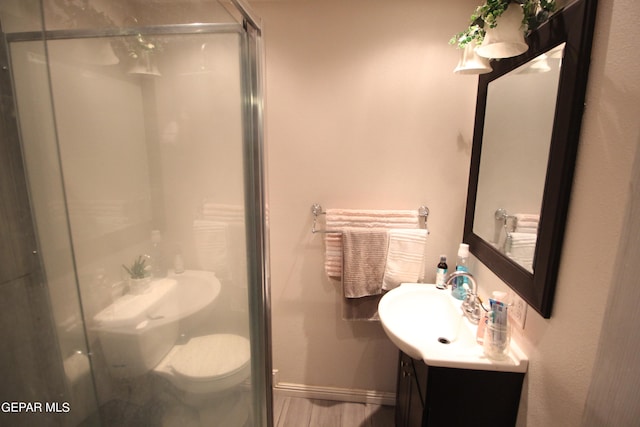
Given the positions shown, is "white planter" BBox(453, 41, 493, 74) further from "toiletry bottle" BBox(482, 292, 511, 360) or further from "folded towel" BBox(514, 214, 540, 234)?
"toiletry bottle" BBox(482, 292, 511, 360)

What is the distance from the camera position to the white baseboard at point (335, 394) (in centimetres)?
178

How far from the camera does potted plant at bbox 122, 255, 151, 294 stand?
875 millimetres

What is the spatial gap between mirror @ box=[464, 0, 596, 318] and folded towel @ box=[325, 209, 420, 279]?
0.32m

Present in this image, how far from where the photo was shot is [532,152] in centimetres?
100

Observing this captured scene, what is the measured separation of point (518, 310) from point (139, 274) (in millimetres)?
1299

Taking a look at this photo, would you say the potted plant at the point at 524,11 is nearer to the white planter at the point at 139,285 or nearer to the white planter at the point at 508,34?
the white planter at the point at 508,34

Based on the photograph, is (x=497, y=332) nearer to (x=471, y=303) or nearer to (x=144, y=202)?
(x=471, y=303)

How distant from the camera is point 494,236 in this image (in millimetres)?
1237

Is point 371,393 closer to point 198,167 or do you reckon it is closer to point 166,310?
point 166,310

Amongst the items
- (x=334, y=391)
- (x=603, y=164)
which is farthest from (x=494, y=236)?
(x=334, y=391)

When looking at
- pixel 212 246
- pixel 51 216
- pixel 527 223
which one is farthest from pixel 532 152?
pixel 51 216

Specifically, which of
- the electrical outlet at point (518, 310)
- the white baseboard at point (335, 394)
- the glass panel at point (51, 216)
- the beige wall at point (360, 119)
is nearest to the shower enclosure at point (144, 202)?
the glass panel at point (51, 216)

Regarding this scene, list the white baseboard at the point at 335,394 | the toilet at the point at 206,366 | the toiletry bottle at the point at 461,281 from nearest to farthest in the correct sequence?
the toilet at the point at 206,366
the toiletry bottle at the point at 461,281
the white baseboard at the point at 335,394

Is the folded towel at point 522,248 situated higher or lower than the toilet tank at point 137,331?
higher
